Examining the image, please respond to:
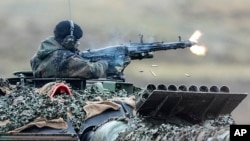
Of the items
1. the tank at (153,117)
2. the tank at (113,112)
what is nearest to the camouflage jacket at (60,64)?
the tank at (113,112)

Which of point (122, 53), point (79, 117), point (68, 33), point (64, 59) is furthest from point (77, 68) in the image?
point (79, 117)

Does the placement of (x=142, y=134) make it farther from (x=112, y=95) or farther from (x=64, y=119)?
(x=112, y=95)

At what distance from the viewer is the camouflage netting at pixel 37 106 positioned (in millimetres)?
13188

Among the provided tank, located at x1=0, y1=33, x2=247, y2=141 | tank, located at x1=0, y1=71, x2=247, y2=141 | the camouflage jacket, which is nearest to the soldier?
the camouflage jacket

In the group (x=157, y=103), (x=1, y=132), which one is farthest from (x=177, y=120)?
(x=1, y=132)

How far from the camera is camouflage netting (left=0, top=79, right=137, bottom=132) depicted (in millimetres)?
13188

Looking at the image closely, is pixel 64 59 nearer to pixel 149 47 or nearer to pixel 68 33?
pixel 68 33

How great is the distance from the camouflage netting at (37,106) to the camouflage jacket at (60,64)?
946 millimetres

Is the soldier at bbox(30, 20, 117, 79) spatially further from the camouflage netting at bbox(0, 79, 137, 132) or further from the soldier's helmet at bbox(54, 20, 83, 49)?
the camouflage netting at bbox(0, 79, 137, 132)

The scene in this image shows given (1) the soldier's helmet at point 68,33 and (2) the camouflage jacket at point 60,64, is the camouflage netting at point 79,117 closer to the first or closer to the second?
(2) the camouflage jacket at point 60,64

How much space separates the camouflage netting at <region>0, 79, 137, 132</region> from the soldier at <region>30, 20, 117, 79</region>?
0.99 meters

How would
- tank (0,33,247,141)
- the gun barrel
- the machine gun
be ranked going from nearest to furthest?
tank (0,33,247,141)
the machine gun
the gun barrel

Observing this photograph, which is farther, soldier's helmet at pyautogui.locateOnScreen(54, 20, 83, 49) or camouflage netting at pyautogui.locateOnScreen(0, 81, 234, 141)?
soldier's helmet at pyautogui.locateOnScreen(54, 20, 83, 49)

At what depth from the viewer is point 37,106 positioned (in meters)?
13.5
